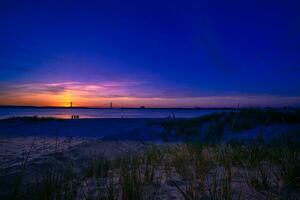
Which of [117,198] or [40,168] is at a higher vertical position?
[117,198]

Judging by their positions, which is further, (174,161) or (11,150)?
(11,150)

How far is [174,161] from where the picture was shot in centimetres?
410

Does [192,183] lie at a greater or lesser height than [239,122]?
lesser

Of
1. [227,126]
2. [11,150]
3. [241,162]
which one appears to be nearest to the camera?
[241,162]

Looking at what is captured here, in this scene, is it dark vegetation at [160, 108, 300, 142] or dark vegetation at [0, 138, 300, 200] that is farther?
→ dark vegetation at [160, 108, 300, 142]

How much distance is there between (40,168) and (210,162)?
12.3 feet

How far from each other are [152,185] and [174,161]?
42.7 inches

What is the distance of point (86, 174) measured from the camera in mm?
4125

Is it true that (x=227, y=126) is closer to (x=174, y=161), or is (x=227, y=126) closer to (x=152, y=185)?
(x=174, y=161)

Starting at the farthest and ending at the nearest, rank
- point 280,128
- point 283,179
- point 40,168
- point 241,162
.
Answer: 1. point 280,128
2. point 40,168
3. point 241,162
4. point 283,179

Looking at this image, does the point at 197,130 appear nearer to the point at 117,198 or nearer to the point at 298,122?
the point at 298,122

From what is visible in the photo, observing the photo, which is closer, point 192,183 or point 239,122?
point 192,183

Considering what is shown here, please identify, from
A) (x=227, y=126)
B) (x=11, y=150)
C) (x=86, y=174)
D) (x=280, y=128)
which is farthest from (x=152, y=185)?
(x=227, y=126)

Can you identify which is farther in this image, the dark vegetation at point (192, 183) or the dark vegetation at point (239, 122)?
the dark vegetation at point (239, 122)
